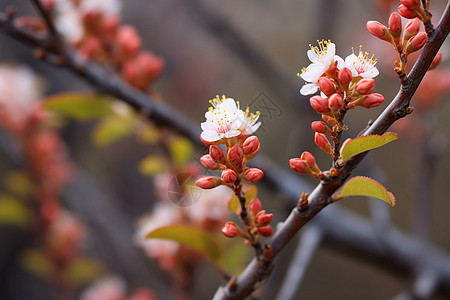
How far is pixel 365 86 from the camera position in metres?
0.33

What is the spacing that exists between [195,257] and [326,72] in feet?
1.85

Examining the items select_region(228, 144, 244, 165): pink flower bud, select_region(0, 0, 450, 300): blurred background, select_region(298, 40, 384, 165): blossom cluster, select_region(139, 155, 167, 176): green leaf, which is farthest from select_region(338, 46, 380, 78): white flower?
select_region(0, 0, 450, 300): blurred background

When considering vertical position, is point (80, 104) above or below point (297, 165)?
below

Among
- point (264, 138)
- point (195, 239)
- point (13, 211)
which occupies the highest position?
point (195, 239)

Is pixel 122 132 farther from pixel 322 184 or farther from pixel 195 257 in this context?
pixel 322 184

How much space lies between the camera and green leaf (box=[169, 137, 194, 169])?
2.71 feet

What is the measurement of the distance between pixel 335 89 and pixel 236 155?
4.0 inches

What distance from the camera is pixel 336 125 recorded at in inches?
13.7

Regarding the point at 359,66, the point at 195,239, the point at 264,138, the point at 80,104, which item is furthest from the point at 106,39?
the point at 264,138

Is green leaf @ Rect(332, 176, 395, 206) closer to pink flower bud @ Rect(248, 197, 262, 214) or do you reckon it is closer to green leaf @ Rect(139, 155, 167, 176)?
pink flower bud @ Rect(248, 197, 262, 214)

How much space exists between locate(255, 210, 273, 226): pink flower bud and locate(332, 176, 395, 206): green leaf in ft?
0.21

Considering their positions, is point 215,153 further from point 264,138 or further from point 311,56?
point 264,138

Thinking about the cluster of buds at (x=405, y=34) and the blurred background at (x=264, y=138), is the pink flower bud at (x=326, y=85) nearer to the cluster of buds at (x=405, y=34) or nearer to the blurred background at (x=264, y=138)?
the cluster of buds at (x=405, y=34)

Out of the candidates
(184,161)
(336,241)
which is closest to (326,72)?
(184,161)
